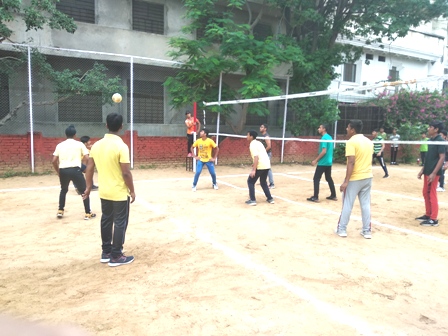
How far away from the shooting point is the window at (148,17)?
1428 cm

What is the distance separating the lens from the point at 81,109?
12914 millimetres

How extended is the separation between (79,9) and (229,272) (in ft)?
41.4

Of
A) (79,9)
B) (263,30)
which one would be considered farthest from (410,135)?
(79,9)

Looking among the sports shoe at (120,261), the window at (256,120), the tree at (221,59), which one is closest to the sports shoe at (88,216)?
the sports shoe at (120,261)

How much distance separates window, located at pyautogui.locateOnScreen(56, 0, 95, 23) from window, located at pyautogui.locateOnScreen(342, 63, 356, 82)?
45.9 ft

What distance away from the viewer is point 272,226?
5910 millimetres

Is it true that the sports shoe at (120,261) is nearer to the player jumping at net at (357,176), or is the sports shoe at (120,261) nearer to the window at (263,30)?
the player jumping at net at (357,176)

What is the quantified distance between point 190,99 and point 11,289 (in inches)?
381

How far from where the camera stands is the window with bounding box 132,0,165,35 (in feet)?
46.9

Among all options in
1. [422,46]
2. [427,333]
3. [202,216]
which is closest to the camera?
[427,333]

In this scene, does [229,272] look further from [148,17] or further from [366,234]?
[148,17]

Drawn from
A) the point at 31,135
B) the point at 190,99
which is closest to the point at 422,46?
the point at 190,99

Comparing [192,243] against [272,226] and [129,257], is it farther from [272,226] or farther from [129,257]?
[272,226]

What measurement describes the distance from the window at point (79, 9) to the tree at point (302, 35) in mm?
3418
